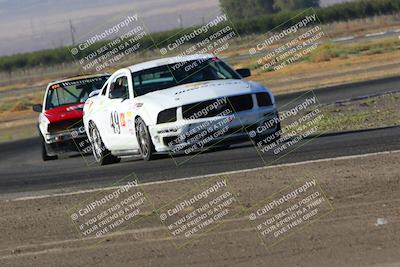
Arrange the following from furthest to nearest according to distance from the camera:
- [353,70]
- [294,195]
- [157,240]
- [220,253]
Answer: [353,70] < [294,195] < [157,240] < [220,253]

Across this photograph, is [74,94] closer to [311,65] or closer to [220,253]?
A: [220,253]

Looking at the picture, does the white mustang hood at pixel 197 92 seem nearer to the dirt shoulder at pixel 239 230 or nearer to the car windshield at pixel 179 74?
the car windshield at pixel 179 74

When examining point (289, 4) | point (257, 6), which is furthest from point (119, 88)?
point (257, 6)

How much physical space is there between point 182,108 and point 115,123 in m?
1.88

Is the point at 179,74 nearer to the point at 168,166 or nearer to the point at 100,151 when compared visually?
the point at 168,166

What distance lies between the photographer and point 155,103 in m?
15.3

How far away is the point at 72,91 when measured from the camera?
67.9 feet

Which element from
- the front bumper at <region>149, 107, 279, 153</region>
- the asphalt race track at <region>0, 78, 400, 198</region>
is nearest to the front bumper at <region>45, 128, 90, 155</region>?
the asphalt race track at <region>0, 78, 400, 198</region>

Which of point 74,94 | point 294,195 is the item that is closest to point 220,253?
point 294,195

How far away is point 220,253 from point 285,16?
97867 mm

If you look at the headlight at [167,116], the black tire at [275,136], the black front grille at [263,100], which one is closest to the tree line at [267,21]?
the black tire at [275,136]

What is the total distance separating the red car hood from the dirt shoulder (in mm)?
6866

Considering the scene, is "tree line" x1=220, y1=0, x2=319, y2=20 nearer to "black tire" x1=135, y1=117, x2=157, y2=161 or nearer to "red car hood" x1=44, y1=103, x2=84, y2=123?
"red car hood" x1=44, y1=103, x2=84, y2=123

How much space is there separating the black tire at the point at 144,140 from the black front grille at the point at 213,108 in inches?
26.6
